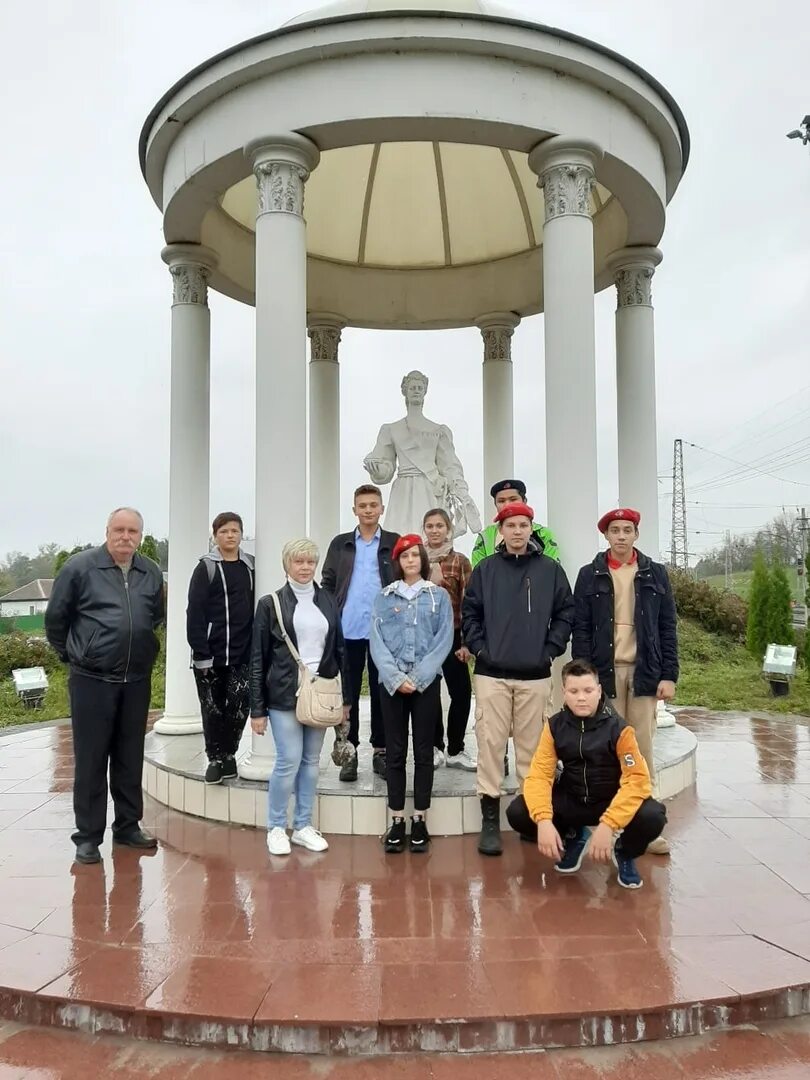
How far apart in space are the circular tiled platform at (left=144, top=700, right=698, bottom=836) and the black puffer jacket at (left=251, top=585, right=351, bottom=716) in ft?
3.37

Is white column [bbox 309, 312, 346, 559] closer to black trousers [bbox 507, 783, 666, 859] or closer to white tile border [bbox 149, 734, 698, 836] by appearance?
white tile border [bbox 149, 734, 698, 836]

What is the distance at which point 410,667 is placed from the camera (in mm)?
4961

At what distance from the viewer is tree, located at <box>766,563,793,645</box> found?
48.8 feet

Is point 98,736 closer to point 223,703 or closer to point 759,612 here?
point 223,703

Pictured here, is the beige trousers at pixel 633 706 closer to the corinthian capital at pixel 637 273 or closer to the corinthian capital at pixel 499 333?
the corinthian capital at pixel 637 273

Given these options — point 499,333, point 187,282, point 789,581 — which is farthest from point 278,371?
point 789,581

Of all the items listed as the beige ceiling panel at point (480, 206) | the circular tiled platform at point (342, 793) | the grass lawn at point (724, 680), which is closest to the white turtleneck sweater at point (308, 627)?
the circular tiled platform at point (342, 793)

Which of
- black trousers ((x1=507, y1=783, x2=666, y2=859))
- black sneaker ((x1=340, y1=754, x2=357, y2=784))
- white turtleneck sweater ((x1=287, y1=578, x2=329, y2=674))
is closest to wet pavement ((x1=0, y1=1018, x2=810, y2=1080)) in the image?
black trousers ((x1=507, y1=783, x2=666, y2=859))

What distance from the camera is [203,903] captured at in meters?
4.35

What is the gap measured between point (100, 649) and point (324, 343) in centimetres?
670

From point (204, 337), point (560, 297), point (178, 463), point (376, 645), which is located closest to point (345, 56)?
point (560, 297)

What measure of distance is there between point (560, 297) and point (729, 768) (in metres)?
4.74

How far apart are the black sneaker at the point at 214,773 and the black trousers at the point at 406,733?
162cm

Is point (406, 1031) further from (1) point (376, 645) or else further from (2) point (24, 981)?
(1) point (376, 645)
